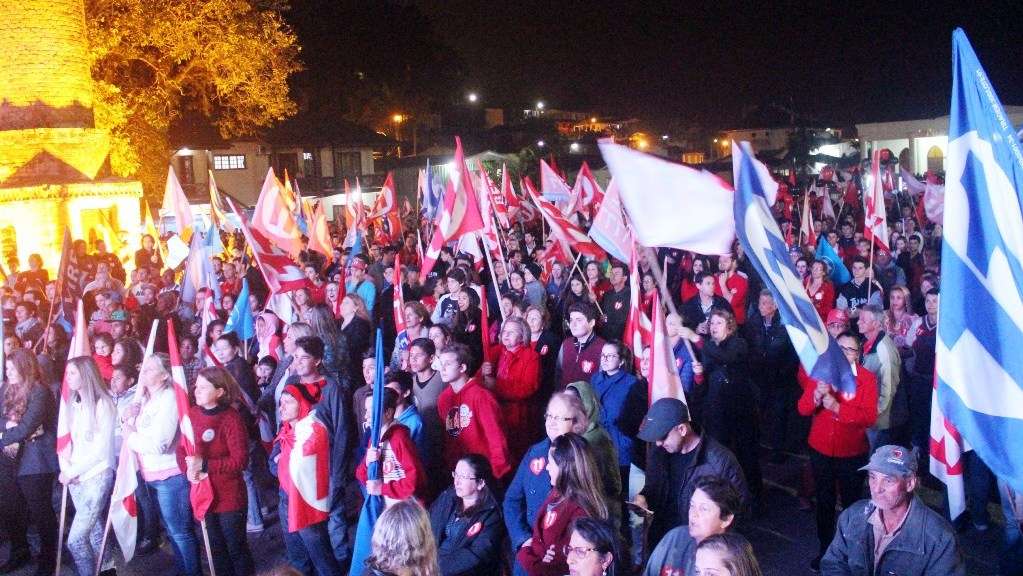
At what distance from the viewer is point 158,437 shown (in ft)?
19.5

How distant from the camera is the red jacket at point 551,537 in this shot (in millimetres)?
4512

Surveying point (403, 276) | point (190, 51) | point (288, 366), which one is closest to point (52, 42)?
point (190, 51)

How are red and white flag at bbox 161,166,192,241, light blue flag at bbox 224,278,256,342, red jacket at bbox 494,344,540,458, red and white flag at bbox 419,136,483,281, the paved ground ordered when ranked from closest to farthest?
the paved ground < red jacket at bbox 494,344,540,458 < light blue flag at bbox 224,278,256,342 < red and white flag at bbox 419,136,483,281 < red and white flag at bbox 161,166,192,241

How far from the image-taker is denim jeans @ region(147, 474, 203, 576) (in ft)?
19.7

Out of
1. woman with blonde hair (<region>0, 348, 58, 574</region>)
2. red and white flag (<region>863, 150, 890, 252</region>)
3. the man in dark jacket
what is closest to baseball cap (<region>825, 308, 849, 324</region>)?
the man in dark jacket

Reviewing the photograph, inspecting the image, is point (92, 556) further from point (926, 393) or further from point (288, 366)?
point (926, 393)

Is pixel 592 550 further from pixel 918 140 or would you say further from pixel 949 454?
pixel 918 140

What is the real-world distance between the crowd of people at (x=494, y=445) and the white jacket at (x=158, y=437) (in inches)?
0.5

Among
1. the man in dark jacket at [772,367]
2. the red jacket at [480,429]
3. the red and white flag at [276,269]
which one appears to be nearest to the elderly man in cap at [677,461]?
the red jacket at [480,429]

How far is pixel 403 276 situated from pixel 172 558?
5.99m

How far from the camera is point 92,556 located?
20.7ft

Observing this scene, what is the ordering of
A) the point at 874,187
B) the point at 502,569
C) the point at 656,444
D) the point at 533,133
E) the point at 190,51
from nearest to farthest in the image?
1. the point at 656,444
2. the point at 502,569
3. the point at 874,187
4. the point at 190,51
5. the point at 533,133

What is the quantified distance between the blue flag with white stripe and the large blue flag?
9.99 ft

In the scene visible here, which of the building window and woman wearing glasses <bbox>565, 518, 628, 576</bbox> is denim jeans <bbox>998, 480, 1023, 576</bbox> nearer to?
woman wearing glasses <bbox>565, 518, 628, 576</bbox>
